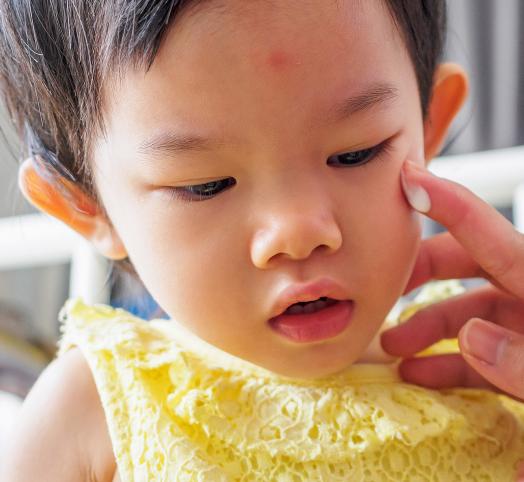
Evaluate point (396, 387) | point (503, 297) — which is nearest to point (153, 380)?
point (396, 387)

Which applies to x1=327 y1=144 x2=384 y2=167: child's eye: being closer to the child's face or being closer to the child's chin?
the child's face

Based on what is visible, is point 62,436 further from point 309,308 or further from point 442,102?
point 442,102

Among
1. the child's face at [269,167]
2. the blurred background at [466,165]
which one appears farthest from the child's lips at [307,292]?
the blurred background at [466,165]

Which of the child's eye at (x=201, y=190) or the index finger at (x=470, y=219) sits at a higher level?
the child's eye at (x=201, y=190)

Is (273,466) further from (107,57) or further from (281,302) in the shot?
(107,57)

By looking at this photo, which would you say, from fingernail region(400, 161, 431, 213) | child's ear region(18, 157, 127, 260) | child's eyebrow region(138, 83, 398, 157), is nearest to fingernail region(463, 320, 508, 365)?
fingernail region(400, 161, 431, 213)

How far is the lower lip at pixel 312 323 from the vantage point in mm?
645

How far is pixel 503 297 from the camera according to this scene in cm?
83

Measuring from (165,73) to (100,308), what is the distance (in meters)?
0.33

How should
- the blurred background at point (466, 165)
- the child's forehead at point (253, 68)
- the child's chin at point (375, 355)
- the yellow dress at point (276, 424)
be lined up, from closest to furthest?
the child's forehead at point (253, 68), the yellow dress at point (276, 424), the child's chin at point (375, 355), the blurred background at point (466, 165)

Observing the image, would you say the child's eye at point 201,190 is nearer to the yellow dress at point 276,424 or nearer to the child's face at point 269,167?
the child's face at point 269,167

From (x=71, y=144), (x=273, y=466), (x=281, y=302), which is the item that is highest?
(x=71, y=144)

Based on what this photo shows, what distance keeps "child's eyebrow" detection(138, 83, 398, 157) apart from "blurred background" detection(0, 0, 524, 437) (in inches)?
20.1

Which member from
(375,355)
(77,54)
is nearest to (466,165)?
(375,355)
